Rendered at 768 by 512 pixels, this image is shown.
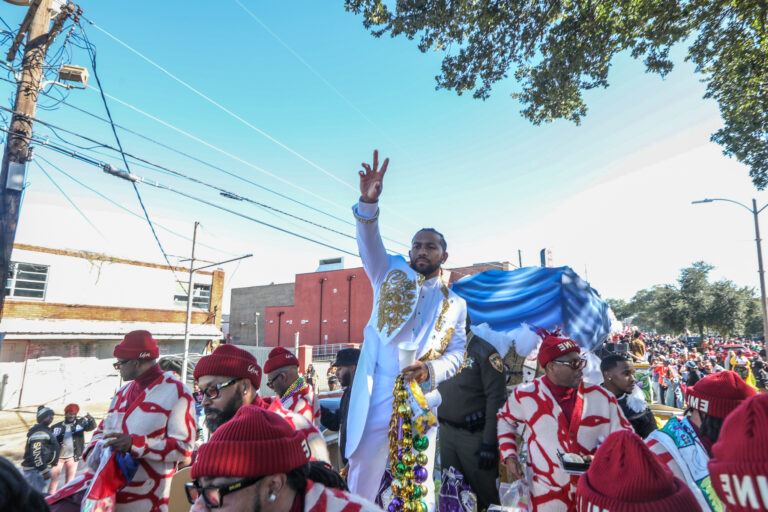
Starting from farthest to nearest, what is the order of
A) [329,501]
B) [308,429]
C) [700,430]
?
[308,429]
[700,430]
[329,501]

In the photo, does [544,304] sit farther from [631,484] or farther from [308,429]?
[631,484]

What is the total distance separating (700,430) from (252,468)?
81.3 inches

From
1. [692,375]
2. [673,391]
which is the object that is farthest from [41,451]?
[673,391]

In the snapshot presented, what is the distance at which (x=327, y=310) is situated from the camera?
32.1 m

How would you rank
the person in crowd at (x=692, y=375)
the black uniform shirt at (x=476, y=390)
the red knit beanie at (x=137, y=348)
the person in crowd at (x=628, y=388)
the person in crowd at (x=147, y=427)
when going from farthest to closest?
the person in crowd at (x=692, y=375) < the person in crowd at (x=628, y=388) < the black uniform shirt at (x=476, y=390) < the red knit beanie at (x=137, y=348) < the person in crowd at (x=147, y=427)

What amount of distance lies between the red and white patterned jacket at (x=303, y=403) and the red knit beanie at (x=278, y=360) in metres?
0.46

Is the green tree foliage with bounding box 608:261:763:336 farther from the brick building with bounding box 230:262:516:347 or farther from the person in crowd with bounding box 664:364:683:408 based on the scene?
the person in crowd with bounding box 664:364:683:408

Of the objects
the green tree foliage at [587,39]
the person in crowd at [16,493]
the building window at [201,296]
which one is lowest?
the person in crowd at [16,493]

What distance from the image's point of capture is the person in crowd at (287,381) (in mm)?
3441

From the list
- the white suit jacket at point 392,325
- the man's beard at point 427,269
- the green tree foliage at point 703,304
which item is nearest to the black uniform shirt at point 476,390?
the white suit jacket at point 392,325

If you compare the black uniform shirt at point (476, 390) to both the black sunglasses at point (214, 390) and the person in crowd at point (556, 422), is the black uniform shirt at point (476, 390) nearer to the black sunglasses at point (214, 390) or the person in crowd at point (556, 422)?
the person in crowd at point (556, 422)

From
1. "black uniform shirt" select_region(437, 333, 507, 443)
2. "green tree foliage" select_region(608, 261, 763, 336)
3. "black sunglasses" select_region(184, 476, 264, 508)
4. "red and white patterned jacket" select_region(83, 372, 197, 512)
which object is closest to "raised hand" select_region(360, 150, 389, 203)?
"black sunglasses" select_region(184, 476, 264, 508)

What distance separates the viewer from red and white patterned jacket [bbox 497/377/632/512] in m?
2.60

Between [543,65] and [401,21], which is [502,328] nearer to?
[543,65]
